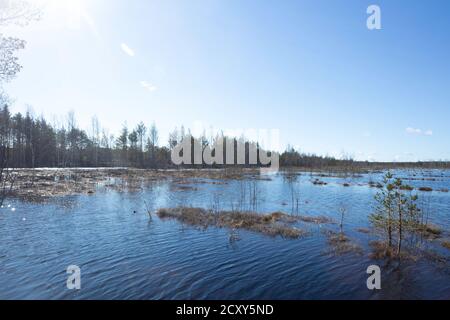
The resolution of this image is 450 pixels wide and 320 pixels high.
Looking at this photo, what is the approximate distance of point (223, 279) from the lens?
8477 mm

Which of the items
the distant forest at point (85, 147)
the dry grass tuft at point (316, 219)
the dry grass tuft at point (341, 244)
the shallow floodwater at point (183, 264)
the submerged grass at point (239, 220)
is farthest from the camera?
the distant forest at point (85, 147)

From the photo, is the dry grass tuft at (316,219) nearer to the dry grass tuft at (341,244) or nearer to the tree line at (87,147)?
the dry grass tuft at (341,244)

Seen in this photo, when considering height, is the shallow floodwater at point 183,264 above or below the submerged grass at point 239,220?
below

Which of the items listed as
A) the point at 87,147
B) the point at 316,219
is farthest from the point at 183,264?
the point at 87,147

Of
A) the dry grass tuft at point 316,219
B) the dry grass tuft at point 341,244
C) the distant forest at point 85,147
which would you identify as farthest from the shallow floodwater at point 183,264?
the distant forest at point 85,147

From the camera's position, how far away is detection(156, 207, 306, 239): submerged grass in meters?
14.1

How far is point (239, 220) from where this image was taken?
16.4 meters

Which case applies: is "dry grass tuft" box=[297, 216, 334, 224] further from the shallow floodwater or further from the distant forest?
the distant forest

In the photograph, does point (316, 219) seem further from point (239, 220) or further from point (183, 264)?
point (183, 264)

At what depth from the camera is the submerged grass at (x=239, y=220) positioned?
14.1 meters

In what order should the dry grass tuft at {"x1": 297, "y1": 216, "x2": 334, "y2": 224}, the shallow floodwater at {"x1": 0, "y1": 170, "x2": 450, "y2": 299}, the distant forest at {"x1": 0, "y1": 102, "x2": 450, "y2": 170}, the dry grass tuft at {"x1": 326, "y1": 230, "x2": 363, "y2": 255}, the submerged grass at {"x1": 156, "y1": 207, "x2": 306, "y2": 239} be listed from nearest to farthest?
the shallow floodwater at {"x1": 0, "y1": 170, "x2": 450, "y2": 299} < the dry grass tuft at {"x1": 326, "y1": 230, "x2": 363, "y2": 255} < the submerged grass at {"x1": 156, "y1": 207, "x2": 306, "y2": 239} < the dry grass tuft at {"x1": 297, "y1": 216, "x2": 334, "y2": 224} < the distant forest at {"x1": 0, "y1": 102, "x2": 450, "y2": 170}

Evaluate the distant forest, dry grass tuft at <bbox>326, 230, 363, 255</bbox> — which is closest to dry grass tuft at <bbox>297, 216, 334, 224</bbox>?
dry grass tuft at <bbox>326, 230, 363, 255</bbox>
